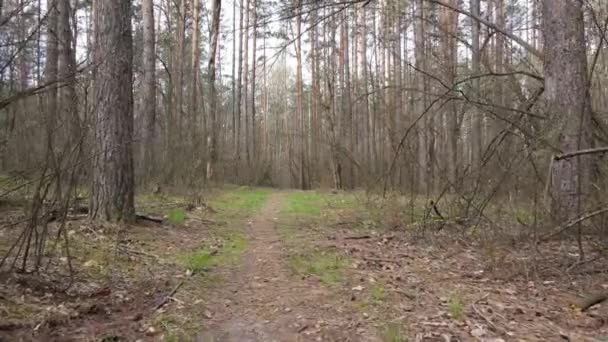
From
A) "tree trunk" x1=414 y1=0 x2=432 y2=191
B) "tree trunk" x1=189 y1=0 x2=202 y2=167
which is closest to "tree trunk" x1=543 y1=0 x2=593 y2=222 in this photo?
"tree trunk" x1=414 y1=0 x2=432 y2=191

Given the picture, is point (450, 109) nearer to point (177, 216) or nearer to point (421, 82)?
point (421, 82)

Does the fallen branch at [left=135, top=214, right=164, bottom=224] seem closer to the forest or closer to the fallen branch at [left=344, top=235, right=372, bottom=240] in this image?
the forest

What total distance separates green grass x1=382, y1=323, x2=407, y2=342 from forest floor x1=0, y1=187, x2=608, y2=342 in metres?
0.02

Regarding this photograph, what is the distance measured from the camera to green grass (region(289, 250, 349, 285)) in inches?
215

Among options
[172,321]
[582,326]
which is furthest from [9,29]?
[582,326]

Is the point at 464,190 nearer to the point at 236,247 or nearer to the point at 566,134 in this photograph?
the point at 566,134

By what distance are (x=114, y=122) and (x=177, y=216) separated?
260 cm

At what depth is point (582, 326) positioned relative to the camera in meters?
3.80

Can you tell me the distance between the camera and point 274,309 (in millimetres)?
4434

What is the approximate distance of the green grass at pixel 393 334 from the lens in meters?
3.62

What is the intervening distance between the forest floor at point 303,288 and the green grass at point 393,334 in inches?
0.7

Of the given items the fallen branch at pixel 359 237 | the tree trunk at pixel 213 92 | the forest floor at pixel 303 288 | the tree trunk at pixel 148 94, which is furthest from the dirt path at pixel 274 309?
the tree trunk at pixel 213 92

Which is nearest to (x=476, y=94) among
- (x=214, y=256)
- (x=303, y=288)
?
(x=303, y=288)

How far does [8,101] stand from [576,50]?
648 centimetres
